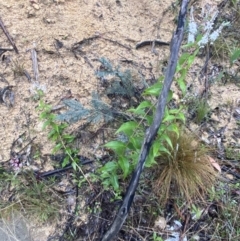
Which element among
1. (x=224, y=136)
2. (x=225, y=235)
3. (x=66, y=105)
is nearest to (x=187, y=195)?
(x=225, y=235)

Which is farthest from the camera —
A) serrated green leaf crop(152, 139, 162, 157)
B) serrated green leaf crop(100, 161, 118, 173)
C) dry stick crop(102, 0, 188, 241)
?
serrated green leaf crop(100, 161, 118, 173)

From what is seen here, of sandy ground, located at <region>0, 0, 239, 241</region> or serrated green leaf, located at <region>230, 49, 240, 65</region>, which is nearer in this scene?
sandy ground, located at <region>0, 0, 239, 241</region>

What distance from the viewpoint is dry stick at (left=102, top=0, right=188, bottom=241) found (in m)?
1.54

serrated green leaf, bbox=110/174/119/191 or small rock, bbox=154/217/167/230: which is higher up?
serrated green leaf, bbox=110/174/119/191

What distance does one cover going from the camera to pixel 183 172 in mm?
2061

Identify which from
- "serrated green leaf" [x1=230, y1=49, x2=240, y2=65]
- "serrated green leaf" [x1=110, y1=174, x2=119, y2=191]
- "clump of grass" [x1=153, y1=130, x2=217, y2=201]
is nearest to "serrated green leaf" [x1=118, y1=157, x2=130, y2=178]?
"serrated green leaf" [x1=110, y1=174, x2=119, y2=191]

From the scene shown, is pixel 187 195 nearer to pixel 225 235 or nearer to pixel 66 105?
pixel 225 235

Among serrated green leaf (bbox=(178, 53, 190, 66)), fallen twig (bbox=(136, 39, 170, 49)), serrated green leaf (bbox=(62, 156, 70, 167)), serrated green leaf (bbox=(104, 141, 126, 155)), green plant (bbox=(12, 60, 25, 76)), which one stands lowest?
serrated green leaf (bbox=(62, 156, 70, 167))

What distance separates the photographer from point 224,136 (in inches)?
90.7

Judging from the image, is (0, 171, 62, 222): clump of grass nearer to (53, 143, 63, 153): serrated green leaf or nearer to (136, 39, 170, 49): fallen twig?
(53, 143, 63, 153): serrated green leaf

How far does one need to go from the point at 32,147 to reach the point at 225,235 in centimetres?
104

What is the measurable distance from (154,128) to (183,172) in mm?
494

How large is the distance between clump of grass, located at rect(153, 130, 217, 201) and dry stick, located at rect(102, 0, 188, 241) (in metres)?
0.25

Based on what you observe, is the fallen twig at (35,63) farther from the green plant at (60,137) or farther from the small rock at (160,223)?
the small rock at (160,223)
